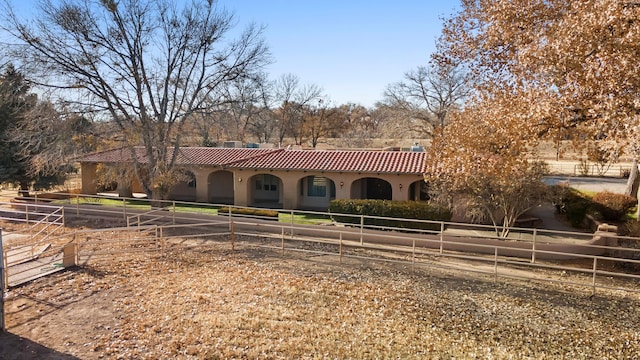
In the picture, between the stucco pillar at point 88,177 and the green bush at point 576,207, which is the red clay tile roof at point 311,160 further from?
the green bush at point 576,207

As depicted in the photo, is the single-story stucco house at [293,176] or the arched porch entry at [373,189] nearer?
the single-story stucco house at [293,176]

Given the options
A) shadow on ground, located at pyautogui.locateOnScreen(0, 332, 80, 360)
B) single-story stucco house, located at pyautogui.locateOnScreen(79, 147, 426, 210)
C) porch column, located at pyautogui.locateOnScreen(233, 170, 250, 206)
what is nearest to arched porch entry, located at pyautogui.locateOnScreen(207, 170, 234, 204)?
single-story stucco house, located at pyautogui.locateOnScreen(79, 147, 426, 210)

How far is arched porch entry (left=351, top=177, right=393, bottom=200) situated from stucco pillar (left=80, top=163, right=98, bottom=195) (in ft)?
55.1

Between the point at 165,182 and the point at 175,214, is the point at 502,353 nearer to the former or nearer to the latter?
the point at 175,214

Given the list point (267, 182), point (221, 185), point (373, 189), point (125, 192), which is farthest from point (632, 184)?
point (125, 192)

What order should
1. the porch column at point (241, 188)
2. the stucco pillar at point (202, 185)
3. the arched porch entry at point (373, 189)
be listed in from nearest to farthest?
the arched porch entry at point (373, 189) → the porch column at point (241, 188) → the stucco pillar at point (202, 185)

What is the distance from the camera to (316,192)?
2377cm

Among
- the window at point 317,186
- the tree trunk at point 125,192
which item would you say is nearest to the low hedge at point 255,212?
the window at point 317,186

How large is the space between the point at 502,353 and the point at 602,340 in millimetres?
2321

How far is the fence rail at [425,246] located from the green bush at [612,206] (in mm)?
3249

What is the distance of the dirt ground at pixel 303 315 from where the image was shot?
758 centimetres

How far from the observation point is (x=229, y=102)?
20.0m

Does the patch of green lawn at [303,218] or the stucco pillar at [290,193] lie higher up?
the stucco pillar at [290,193]

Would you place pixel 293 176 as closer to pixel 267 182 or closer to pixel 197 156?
pixel 267 182
